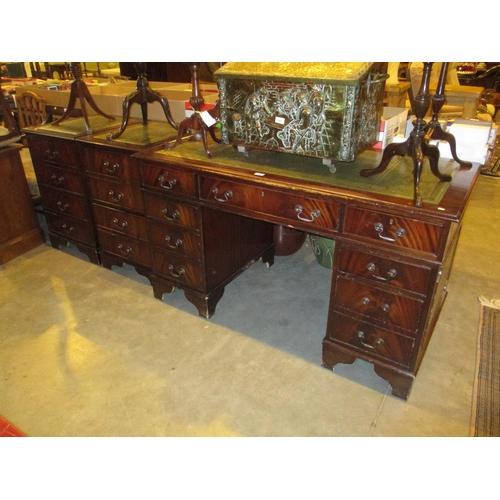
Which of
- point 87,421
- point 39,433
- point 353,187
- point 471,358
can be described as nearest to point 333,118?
point 353,187

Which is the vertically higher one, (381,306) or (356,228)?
(356,228)

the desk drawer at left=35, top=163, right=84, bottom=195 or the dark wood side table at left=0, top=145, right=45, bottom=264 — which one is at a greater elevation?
the desk drawer at left=35, top=163, right=84, bottom=195

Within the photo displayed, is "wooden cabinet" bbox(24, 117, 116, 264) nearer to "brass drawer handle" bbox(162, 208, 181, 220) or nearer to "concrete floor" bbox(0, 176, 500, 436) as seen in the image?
"concrete floor" bbox(0, 176, 500, 436)

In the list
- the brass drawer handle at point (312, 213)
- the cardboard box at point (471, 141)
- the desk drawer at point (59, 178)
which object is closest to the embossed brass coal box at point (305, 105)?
the brass drawer handle at point (312, 213)

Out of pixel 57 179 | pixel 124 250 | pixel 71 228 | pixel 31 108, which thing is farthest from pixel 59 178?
pixel 31 108

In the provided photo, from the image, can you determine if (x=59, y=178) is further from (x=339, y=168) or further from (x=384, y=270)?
(x=384, y=270)

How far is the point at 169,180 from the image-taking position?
6.34 feet

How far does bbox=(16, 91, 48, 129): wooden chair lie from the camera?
336cm

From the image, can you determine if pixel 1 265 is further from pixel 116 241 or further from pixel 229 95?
pixel 229 95

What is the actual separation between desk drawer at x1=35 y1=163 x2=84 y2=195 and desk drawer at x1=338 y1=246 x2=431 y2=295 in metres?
1.71

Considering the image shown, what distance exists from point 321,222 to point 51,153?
72.0 inches

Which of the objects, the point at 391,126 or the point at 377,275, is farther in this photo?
the point at 391,126

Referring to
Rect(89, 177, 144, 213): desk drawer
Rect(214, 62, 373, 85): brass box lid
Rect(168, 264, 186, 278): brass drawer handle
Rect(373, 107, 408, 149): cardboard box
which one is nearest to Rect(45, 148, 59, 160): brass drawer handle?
Rect(89, 177, 144, 213): desk drawer

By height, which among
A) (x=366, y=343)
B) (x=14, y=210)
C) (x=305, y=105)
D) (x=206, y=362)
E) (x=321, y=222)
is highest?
(x=305, y=105)
